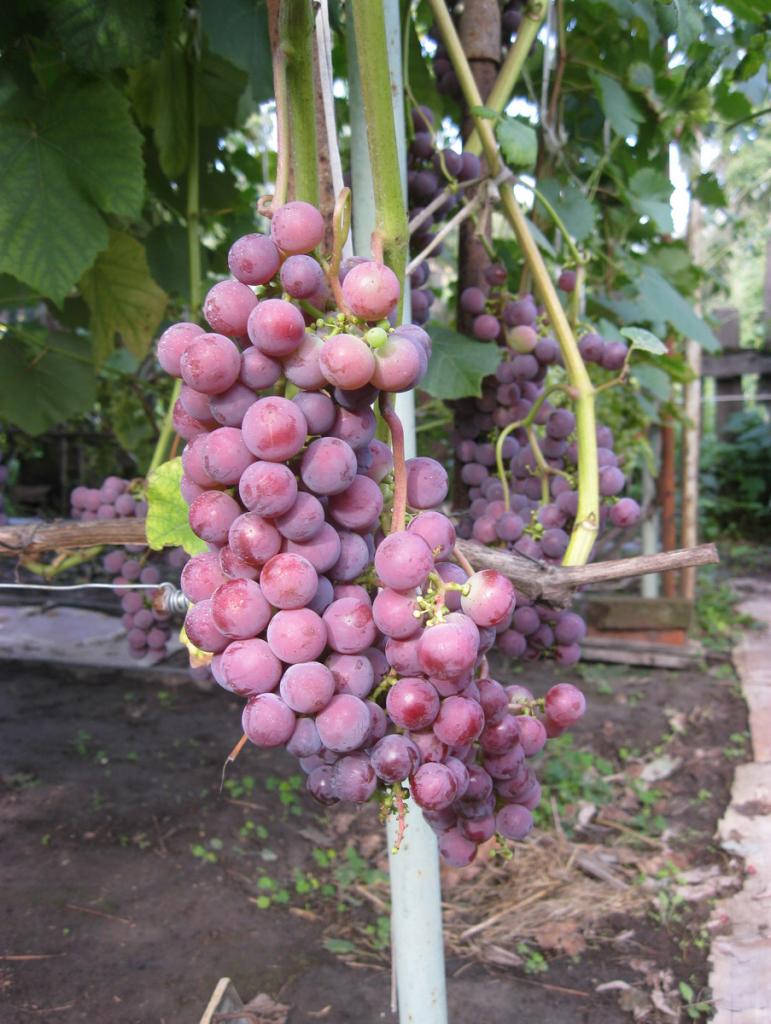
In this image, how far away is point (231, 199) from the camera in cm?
207

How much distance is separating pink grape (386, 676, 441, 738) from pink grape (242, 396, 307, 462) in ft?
0.65

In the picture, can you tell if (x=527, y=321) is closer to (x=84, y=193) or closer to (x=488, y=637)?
(x=84, y=193)

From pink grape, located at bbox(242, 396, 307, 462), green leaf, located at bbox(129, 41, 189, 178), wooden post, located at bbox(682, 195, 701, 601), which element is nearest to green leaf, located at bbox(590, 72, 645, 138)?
green leaf, located at bbox(129, 41, 189, 178)

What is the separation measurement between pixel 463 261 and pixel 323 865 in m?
1.70

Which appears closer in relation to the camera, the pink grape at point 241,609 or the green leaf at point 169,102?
the pink grape at point 241,609

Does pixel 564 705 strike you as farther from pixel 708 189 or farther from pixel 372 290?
pixel 708 189

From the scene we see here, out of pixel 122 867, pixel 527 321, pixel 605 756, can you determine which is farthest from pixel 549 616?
pixel 605 756

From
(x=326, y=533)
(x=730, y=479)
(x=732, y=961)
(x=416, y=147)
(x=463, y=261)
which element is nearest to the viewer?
(x=326, y=533)

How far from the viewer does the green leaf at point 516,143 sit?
3.97 ft

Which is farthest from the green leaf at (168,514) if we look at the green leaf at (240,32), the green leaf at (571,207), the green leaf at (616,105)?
the green leaf at (616,105)

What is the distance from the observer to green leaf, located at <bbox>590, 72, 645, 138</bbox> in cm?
176

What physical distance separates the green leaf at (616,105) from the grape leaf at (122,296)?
1.01 metres

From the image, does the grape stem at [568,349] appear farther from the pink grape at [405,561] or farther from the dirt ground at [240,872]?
the dirt ground at [240,872]

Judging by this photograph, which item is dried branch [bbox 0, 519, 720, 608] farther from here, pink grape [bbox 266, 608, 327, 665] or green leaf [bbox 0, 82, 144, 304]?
green leaf [bbox 0, 82, 144, 304]
